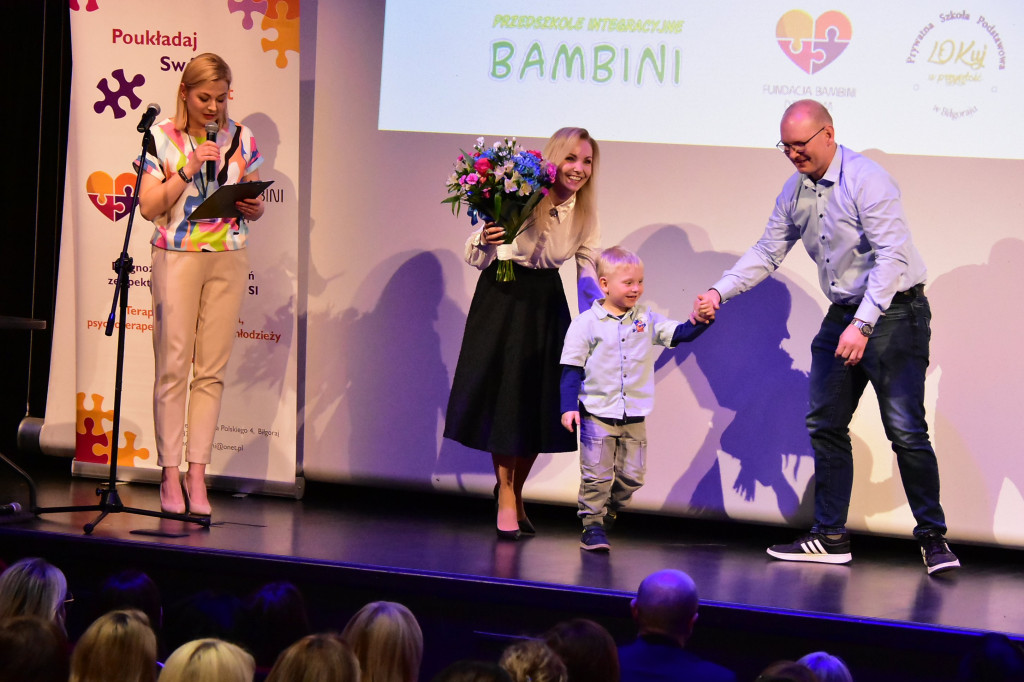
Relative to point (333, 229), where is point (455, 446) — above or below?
below

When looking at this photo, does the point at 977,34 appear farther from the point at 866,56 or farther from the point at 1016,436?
the point at 1016,436

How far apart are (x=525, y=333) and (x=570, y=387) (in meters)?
0.35

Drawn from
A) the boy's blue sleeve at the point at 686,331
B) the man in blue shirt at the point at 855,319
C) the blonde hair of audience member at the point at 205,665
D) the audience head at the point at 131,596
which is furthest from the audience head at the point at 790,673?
the boy's blue sleeve at the point at 686,331

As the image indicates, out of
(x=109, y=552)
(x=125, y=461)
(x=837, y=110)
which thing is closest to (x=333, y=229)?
(x=125, y=461)

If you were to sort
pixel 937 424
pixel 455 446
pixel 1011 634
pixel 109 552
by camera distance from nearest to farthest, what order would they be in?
pixel 1011 634 → pixel 109 552 → pixel 937 424 → pixel 455 446

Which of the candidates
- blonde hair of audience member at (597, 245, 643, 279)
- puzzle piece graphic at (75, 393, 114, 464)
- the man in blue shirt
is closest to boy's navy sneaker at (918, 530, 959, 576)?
the man in blue shirt

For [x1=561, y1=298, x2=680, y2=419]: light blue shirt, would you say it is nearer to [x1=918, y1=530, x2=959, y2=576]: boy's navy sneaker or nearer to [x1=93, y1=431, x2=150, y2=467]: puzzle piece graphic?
[x1=918, y1=530, x2=959, y2=576]: boy's navy sneaker

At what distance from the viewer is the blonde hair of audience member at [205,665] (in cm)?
207

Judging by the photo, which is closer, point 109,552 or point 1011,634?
point 1011,634

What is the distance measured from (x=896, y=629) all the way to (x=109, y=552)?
9.01 ft

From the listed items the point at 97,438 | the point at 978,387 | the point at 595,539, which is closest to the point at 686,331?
the point at 595,539

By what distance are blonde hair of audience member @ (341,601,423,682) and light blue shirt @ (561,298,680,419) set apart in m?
1.81

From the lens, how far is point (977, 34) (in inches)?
185

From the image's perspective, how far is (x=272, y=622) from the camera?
2902mm
